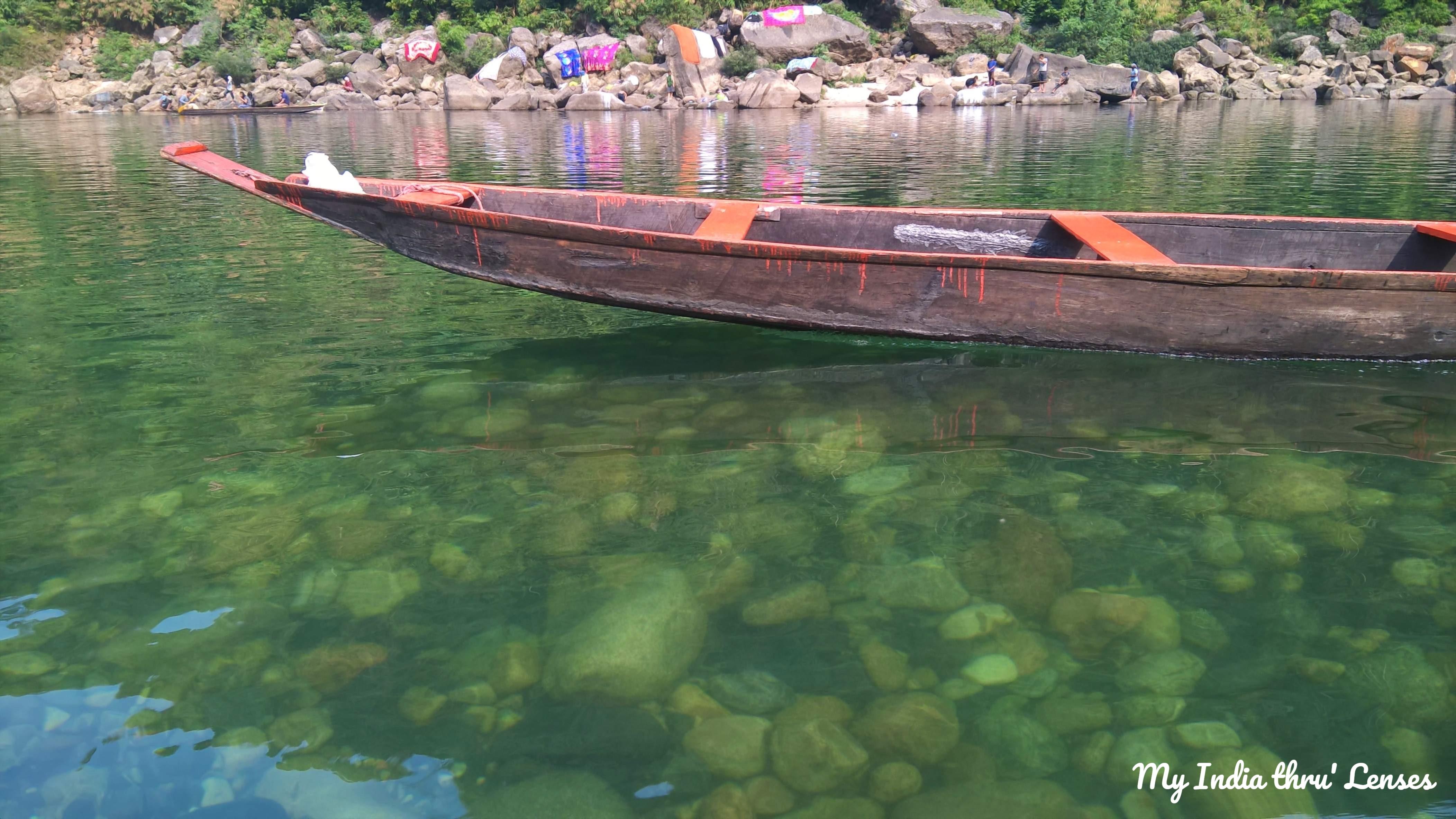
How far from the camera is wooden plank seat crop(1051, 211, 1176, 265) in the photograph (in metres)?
5.31

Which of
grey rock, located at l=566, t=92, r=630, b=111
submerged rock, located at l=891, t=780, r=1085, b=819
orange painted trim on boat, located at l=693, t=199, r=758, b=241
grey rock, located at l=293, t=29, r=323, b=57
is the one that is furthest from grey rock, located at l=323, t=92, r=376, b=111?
submerged rock, located at l=891, t=780, r=1085, b=819

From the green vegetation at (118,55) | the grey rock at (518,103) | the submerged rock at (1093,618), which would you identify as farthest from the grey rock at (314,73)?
the submerged rock at (1093,618)

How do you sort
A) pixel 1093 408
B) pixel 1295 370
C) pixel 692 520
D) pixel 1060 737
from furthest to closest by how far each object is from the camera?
pixel 1295 370, pixel 1093 408, pixel 692 520, pixel 1060 737

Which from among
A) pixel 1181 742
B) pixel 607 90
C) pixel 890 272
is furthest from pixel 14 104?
pixel 1181 742

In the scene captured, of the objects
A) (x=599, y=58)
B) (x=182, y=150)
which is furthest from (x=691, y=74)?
(x=182, y=150)

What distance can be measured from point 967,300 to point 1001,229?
59.3 inches

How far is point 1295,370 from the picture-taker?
5.55 meters

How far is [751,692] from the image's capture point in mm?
2828

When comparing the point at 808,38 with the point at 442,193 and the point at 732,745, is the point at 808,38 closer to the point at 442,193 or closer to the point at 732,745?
the point at 442,193

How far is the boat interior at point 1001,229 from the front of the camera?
5934 mm

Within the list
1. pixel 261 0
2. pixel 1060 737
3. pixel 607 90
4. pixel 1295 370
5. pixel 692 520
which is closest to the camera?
pixel 1060 737

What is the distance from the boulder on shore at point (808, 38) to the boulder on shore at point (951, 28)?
2.49 m

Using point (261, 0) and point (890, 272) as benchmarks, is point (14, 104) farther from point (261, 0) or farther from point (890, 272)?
point (890, 272)

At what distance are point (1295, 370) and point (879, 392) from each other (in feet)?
7.93
